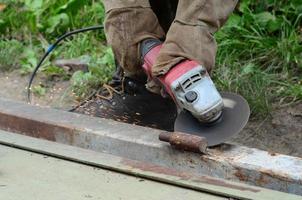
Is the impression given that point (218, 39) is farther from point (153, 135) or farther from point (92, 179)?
point (92, 179)

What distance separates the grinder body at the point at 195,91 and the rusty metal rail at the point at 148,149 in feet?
0.44

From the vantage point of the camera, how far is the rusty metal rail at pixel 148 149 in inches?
76.5

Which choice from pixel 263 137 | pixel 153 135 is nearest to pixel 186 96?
pixel 153 135

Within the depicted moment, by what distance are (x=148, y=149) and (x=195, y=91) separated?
24 centimetres

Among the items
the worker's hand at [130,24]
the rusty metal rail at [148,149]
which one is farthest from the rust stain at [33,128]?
the worker's hand at [130,24]

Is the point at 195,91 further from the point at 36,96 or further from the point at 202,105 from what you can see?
the point at 36,96

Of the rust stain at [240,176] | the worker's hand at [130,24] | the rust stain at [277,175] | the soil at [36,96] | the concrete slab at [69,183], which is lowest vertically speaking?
the soil at [36,96]

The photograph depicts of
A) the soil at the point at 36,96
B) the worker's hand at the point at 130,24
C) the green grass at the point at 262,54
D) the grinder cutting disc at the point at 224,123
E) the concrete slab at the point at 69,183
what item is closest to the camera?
the concrete slab at the point at 69,183

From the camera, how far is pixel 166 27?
113 inches

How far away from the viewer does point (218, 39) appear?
3.76 metres

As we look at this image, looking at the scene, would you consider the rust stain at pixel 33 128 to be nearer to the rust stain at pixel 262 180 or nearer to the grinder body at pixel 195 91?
the grinder body at pixel 195 91

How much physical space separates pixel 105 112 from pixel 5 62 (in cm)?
139

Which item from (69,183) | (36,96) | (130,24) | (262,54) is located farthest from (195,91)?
(36,96)

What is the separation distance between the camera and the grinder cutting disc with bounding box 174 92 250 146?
2226mm
